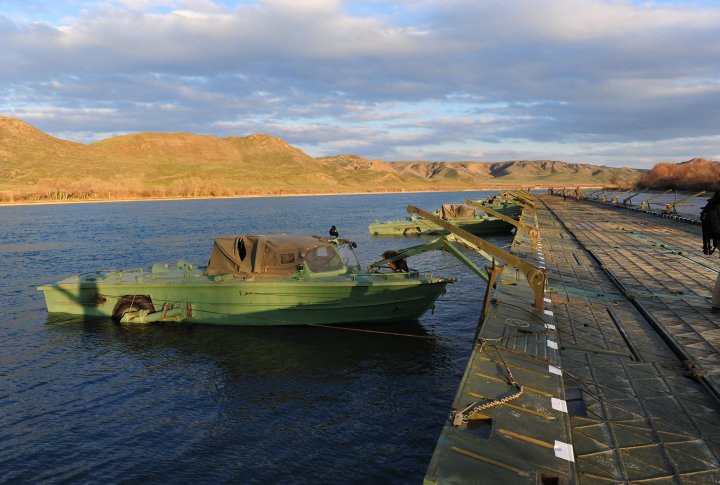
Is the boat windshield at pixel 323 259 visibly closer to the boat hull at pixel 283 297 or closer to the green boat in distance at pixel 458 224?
the boat hull at pixel 283 297

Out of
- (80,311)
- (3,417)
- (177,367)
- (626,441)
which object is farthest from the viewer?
(80,311)

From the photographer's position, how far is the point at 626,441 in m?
8.08

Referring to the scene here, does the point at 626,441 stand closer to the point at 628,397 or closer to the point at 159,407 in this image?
the point at 628,397

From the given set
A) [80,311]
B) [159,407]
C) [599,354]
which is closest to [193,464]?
[159,407]

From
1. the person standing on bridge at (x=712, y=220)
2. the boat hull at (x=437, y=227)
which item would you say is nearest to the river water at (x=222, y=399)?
the person standing on bridge at (x=712, y=220)

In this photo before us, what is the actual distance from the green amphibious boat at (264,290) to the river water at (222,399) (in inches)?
27.4

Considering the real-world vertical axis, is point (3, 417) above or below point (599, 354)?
below

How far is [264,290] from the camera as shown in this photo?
782 inches

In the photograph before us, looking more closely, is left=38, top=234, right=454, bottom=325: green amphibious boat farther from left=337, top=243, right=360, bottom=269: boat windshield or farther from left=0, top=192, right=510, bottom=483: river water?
left=0, top=192, right=510, bottom=483: river water

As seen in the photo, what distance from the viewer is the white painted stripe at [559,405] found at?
8.54 meters

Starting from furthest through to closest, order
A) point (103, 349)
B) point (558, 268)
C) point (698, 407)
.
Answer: point (558, 268) < point (103, 349) < point (698, 407)

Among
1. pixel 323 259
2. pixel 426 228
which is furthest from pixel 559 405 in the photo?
pixel 426 228

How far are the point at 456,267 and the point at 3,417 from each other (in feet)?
94.6

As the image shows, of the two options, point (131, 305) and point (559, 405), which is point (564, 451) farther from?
point (131, 305)
